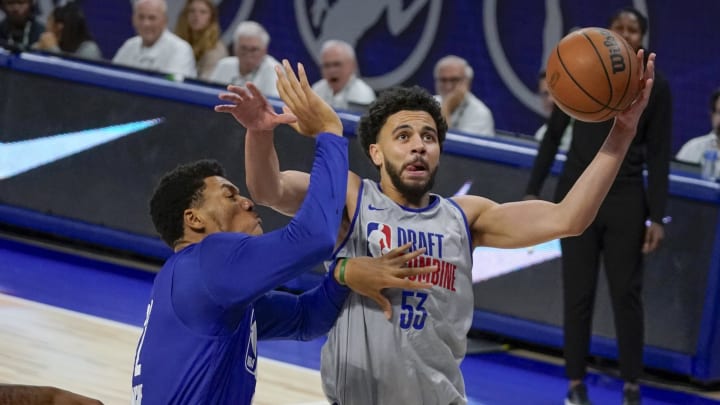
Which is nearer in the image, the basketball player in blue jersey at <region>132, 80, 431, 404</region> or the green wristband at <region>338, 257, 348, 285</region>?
the basketball player in blue jersey at <region>132, 80, 431, 404</region>

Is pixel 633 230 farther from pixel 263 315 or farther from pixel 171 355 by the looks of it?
pixel 171 355

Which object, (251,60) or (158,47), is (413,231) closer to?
(251,60)

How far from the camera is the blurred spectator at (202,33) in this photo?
34.2ft

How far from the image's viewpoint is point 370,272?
388cm

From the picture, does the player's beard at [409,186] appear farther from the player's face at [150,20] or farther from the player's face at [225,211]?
the player's face at [150,20]

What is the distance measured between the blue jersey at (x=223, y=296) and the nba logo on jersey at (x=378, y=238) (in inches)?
20.4

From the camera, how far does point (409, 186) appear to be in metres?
4.12

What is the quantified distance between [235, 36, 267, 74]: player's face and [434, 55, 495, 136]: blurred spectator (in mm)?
1377

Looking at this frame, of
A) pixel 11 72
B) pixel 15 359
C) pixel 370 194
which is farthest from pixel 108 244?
pixel 370 194

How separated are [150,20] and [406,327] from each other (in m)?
6.60

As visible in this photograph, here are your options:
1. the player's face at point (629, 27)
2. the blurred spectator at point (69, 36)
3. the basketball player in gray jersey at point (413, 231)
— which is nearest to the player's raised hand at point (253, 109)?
the basketball player in gray jersey at point (413, 231)

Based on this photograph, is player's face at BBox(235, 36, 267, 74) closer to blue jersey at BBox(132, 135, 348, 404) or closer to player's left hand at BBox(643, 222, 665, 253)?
player's left hand at BBox(643, 222, 665, 253)

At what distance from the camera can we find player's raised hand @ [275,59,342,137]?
359 centimetres

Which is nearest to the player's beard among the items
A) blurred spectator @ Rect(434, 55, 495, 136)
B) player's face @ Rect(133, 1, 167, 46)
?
blurred spectator @ Rect(434, 55, 495, 136)
